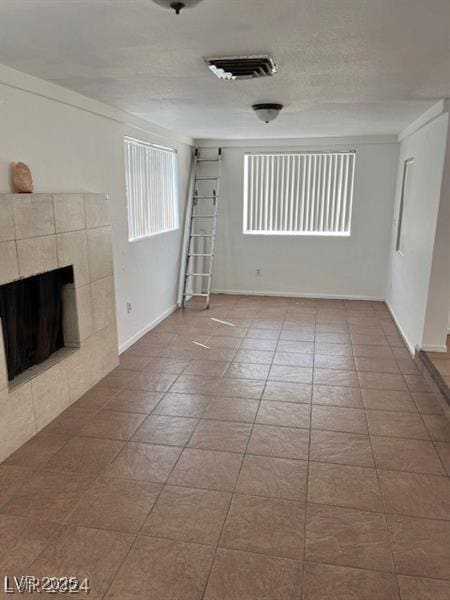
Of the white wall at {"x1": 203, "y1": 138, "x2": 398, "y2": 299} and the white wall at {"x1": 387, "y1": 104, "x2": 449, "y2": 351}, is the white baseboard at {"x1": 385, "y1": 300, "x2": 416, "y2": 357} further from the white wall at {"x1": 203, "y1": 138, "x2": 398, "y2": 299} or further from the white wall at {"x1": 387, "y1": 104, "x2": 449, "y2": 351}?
the white wall at {"x1": 203, "y1": 138, "x2": 398, "y2": 299}

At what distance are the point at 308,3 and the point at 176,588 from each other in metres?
2.35

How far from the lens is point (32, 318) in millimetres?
3051

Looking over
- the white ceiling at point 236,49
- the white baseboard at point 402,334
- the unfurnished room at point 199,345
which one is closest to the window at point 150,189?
the unfurnished room at point 199,345

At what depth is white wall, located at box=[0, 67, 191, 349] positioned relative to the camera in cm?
277

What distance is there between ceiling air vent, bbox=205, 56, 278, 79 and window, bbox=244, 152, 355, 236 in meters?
3.80

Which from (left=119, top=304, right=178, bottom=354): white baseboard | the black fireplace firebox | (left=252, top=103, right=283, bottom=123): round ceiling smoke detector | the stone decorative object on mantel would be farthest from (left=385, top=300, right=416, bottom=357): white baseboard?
the stone decorative object on mantel

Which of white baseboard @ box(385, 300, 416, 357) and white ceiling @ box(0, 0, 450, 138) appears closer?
white ceiling @ box(0, 0, 450, 138)

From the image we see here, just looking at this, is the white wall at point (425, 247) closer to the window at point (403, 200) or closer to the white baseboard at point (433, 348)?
the white baseboard at point (433, 348)

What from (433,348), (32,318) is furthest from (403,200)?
(32,318)

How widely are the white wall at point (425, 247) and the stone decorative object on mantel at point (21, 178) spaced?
315 cm

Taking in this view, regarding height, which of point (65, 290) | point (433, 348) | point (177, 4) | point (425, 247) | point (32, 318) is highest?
point (177, 4)

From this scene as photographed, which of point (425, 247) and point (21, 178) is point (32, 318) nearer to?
point (21, 178)

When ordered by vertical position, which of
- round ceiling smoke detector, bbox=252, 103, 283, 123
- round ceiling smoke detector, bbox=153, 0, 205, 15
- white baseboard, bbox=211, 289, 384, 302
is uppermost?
round ceiling smoke detector, bbox=252, 103, 283, 123

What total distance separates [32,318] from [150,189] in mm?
2562
